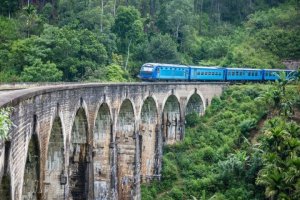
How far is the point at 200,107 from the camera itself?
41.3 m

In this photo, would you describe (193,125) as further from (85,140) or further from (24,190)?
(24,190)

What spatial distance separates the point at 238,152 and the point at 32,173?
2135 cm

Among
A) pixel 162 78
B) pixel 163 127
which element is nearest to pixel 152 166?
pixel 163 127

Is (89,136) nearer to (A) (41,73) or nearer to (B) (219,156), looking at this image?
(B) (219,156)

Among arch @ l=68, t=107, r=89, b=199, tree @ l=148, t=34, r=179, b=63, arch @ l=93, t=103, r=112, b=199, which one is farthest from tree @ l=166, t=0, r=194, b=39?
arch @ l=68, t=107, r=89, b=199

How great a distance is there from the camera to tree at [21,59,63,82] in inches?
1515

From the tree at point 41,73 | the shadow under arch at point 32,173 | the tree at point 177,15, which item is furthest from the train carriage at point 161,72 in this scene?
the shadow under arch at point 32,173

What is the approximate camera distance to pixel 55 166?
16484 mm

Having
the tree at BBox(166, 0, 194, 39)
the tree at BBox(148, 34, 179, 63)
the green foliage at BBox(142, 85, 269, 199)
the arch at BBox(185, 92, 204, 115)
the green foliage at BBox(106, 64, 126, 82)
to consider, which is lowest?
the green foliage at BBox(142, 85, 269, 199)

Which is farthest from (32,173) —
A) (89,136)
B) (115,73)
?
(115,73)

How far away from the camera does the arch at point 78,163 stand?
65.9ft

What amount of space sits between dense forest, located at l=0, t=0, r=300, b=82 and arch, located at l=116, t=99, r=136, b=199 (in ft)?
41.2

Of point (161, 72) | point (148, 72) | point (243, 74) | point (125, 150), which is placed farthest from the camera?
point (243, 74)

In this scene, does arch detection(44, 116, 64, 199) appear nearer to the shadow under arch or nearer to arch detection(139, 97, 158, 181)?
the shadow under arch
